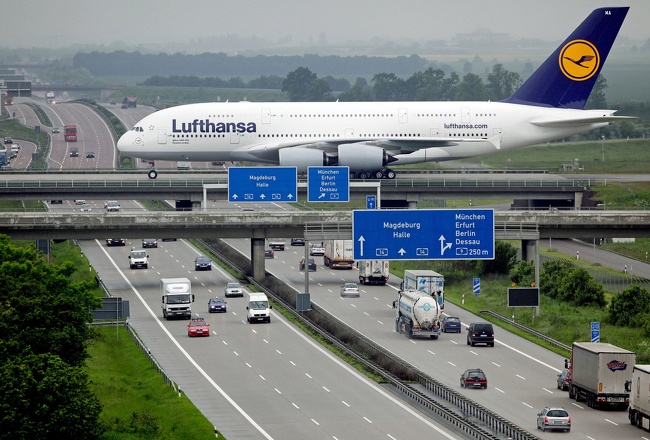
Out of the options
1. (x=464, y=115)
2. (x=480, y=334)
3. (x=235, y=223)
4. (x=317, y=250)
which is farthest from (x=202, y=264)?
(x=480, y=334)

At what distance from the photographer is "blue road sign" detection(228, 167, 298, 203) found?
4478 inches

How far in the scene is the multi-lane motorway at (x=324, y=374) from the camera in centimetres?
6234

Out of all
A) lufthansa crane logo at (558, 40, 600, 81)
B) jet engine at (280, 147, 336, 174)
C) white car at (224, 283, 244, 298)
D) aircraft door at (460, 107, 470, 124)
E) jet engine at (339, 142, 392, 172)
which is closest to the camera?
white car at (224, 283, 244, 298)

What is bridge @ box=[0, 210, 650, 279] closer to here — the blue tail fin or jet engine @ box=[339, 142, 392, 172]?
jet engine @ box=[339, 142, 392, 172]

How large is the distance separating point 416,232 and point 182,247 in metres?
58.2

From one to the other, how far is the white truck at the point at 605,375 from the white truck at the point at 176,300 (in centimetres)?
3647

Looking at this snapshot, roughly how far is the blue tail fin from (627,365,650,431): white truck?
258ft

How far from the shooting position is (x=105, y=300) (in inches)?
3423

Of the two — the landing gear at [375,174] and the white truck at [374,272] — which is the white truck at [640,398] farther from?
the landing gear at [375,174]

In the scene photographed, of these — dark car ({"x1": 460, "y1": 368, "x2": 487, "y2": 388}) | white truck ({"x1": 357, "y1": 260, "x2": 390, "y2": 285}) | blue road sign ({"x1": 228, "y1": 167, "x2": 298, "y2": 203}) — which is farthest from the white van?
dark car ({"x1": 460, "y1": 368, "x2": 487, "y2": 388})

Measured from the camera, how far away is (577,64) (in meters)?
139

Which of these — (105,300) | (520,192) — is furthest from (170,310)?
(520,192)

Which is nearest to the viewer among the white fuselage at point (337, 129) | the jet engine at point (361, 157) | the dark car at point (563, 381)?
the dark car at point (563, 381)

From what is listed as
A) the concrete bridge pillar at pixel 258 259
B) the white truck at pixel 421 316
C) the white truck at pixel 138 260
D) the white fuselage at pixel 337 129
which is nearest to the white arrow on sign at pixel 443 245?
the white truck at pixel 421 316
